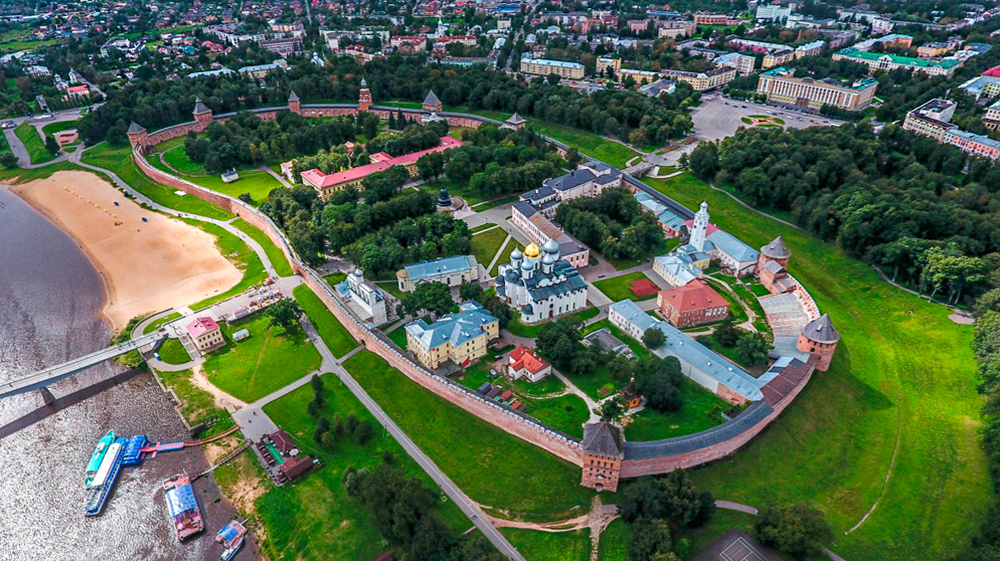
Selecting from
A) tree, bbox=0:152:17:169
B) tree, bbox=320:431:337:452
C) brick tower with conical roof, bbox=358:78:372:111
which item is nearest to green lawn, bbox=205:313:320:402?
tree, bbox=320:431:337:452

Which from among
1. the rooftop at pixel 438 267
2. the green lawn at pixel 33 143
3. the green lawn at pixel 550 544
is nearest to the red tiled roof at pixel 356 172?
the rooftop at pixel 438 267

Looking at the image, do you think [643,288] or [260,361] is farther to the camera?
[643,288]

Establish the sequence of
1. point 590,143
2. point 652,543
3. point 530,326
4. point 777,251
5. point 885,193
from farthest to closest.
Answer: point 590,143 < point 885,193 < point 777,251 < point 530,326 < point 652,543

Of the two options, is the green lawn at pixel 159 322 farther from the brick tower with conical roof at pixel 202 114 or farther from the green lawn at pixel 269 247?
the brick tower with conical roof at pixel 202 114

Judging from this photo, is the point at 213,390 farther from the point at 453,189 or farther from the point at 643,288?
the point at 453,189

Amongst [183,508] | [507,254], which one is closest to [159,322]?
[183,508]

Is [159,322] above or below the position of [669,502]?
below
